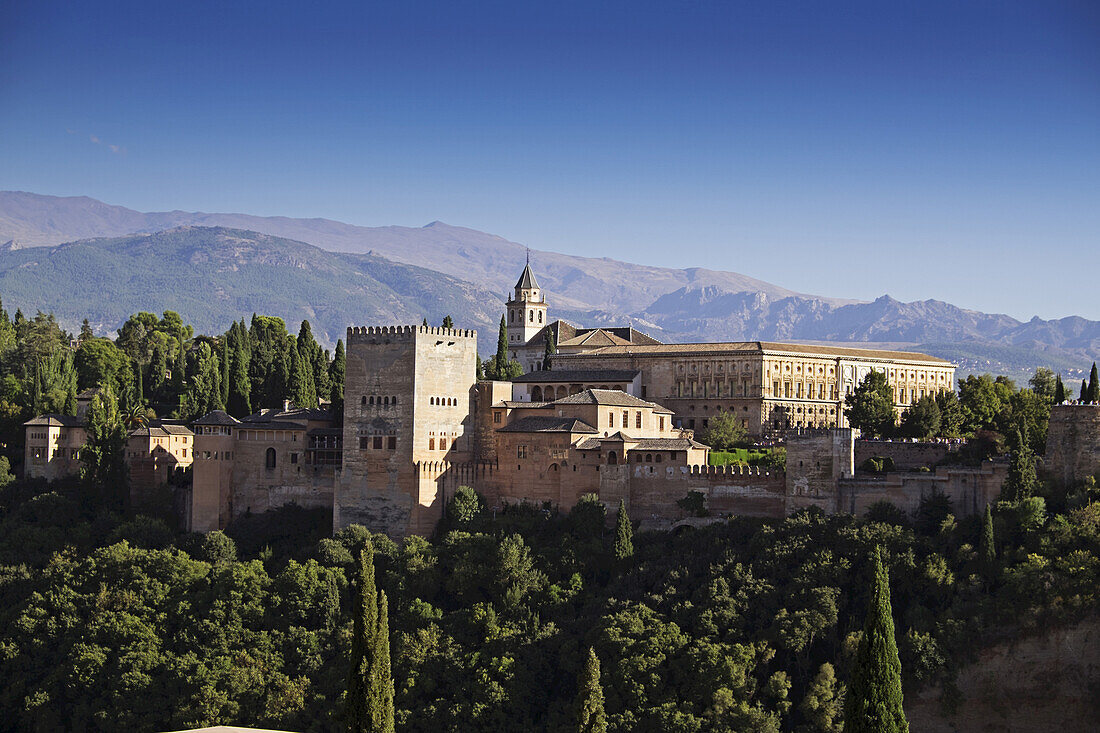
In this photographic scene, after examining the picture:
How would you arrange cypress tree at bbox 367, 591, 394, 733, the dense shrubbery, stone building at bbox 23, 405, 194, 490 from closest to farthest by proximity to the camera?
cypress tree at bbox 367, 591, 394, 733, the dense shrubbery, stone building at bbox 23, 405, 194, 490

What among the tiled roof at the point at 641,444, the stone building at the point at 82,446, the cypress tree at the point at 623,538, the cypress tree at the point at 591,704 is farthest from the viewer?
the stone building at the point at 82,446

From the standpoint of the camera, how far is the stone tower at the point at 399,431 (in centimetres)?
5994

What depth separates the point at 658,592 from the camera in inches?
2092

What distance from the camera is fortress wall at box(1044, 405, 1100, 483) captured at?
173 feet

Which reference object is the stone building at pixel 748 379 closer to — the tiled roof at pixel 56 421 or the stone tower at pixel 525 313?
the stone tower at pixel 525 313

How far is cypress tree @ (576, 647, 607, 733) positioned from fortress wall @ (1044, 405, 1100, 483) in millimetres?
20121

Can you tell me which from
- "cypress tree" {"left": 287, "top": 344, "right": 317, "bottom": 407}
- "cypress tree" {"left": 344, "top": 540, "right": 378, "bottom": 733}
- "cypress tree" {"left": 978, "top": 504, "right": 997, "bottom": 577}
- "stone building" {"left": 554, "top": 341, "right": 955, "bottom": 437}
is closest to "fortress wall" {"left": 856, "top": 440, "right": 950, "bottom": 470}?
"cypress tree" {"left": 978, "top": 504, "right": 997, "bottom": 577}

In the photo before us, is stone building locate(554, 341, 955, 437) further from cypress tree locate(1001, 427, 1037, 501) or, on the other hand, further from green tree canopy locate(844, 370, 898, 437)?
cypress tree locate(1001, 427, 1037, 501)

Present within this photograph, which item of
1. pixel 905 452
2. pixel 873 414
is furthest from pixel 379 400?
pixel 873 414

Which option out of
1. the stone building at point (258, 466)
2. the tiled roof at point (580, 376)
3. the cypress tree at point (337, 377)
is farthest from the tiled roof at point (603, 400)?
the cypress tree at point (337, 377)

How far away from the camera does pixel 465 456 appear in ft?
201

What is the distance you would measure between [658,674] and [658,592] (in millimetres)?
4510

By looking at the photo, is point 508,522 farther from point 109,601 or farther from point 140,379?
point 140,379

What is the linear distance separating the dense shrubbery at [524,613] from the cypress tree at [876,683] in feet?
37.7
